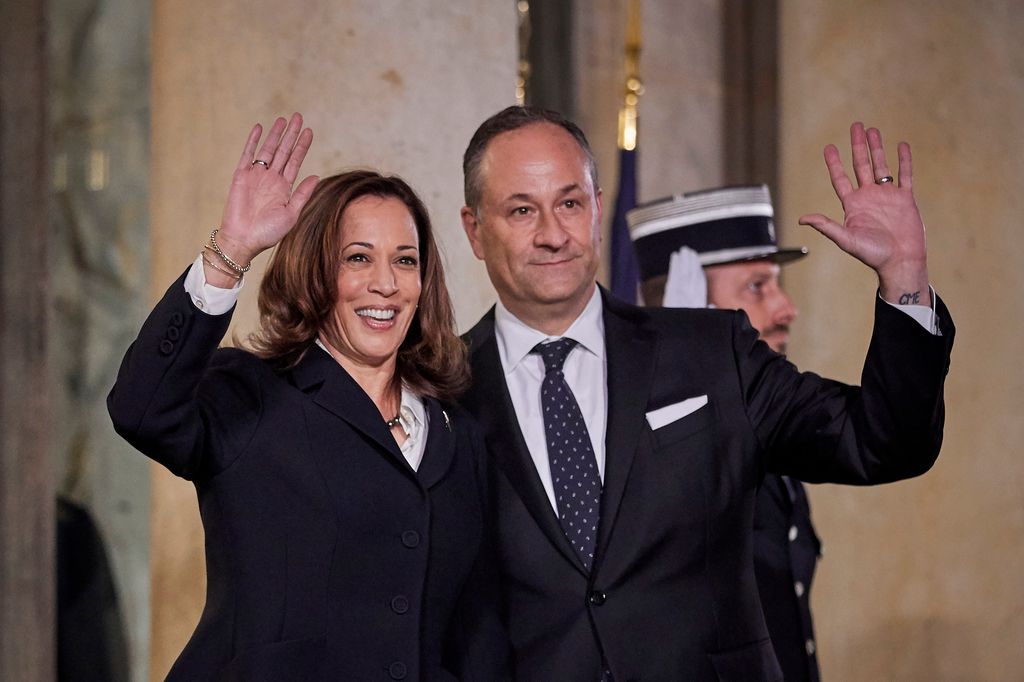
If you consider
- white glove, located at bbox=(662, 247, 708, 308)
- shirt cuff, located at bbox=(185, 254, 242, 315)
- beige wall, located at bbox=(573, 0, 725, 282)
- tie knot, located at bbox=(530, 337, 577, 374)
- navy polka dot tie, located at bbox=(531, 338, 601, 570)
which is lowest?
navy polka dot tie, located at bbox=(531, 338, 601, 570)

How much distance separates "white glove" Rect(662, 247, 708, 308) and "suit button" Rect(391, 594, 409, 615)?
1.80 meters

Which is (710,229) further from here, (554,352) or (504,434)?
(504,434)

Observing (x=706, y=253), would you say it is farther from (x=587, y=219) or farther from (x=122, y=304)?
(x=122, y=304)

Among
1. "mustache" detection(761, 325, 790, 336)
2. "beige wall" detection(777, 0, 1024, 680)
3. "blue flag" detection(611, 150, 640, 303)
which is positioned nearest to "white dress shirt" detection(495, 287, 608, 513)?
"mustache" detection(761, 325, 790, 336)

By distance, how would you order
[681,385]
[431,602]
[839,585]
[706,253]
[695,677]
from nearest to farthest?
1. [431,602]
2. [695,677]
3. [681,385]
4. [706,253]
5. [839,585]

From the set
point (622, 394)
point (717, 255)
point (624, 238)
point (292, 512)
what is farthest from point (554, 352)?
point (624, 238)

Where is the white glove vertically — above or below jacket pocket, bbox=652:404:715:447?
above

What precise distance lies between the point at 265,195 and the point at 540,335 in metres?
0.80

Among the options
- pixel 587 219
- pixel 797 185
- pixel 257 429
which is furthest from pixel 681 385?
pixel 797 185

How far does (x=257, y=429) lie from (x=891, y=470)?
3.78ft

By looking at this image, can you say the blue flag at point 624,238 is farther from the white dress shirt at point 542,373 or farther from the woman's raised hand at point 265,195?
the woman's raised hand at point 265,195

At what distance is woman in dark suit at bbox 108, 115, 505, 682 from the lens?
6.63 feet

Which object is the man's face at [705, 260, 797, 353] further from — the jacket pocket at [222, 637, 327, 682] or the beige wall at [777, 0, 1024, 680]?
the jacket pocket at [222, 637, 327, 682]

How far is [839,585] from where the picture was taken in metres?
5.31
